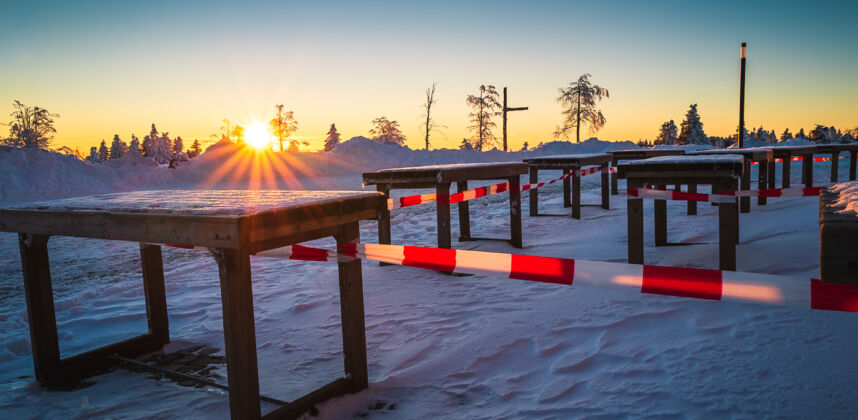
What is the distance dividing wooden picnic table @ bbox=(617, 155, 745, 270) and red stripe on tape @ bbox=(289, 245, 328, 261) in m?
2.84

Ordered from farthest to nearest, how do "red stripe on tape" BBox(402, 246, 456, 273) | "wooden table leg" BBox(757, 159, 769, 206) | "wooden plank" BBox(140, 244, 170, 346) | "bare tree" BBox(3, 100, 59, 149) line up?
"bare tree" BBox(3, 100, 59, 149)
"wooden table leg" BBox(757, 159, 769, 206)
"wooden plank" BBox(140, 244, 170, 346)
"red stripe on tape" BBox(402, 246, 456, 273)

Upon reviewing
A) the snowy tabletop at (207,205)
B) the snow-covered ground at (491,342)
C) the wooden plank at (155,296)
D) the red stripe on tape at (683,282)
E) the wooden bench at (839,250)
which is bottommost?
the snow-covered ground at (491,342)

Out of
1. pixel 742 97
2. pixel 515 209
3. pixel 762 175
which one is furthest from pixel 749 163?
pixel 515 209

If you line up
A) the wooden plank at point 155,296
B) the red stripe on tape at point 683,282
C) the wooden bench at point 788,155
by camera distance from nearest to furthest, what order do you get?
1. the red stripe on tape at point 683,282
2. the wooden plank at point 155,296
3. the wooden bench at point 788,155

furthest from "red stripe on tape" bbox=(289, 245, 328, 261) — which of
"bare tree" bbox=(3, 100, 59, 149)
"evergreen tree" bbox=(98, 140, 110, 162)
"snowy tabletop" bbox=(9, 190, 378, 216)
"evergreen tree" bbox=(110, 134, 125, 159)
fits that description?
"evergreen tree" bbox=(98, 140, 110, 162)

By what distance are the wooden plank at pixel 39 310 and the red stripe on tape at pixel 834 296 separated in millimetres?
3807

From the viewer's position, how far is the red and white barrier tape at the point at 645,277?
1712 millimetres

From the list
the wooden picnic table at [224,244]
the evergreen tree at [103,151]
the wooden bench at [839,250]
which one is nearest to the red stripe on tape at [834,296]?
the wooden bench at [839,250]

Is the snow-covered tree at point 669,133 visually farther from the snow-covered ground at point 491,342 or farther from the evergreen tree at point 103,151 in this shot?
the evergreen tree at point 103,151

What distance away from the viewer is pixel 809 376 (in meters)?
2.49

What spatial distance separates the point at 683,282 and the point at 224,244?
1790 mm

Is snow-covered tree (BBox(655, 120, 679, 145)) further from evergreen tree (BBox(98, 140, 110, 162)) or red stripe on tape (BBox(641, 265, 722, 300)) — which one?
evergreen tree (BBox(98, 140, 110, 162))

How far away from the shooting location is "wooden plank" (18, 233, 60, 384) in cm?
319

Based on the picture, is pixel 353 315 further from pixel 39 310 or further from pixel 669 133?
pixel 669 133
